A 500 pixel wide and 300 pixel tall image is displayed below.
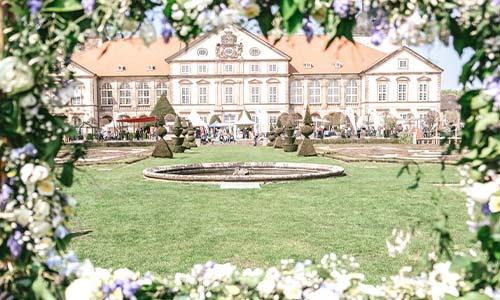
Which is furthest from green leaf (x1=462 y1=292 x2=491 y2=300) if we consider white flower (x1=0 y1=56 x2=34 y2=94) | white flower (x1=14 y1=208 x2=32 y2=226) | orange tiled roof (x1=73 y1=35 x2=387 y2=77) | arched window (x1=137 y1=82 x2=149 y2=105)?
arched window (x1=137 y1=82 x2=149 y2=105)

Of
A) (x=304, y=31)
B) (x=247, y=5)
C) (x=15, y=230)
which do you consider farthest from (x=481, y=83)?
(x=15, y=230)

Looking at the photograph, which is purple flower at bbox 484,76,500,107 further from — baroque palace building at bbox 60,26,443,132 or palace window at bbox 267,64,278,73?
palace window at bbox 267,64,278,73

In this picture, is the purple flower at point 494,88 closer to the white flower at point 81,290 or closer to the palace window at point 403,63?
the white flower at point 81,290

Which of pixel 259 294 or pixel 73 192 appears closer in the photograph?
pixel 259 294

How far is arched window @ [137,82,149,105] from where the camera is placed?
2084 inches

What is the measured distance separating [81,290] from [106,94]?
174 feet

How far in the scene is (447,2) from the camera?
173 cm

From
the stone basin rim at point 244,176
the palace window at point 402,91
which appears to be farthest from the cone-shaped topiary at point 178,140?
the palace window at point 402,91

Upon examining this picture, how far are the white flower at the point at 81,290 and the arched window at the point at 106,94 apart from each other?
5291 centimetres

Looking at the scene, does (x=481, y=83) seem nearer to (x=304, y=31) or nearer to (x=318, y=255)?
(x=304, y=31)

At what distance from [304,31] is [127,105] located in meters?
52.8

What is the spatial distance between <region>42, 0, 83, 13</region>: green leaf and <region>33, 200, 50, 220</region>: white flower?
0.58 m

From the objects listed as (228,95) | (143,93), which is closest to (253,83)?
(228,95)

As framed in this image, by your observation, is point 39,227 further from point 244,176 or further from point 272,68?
point 272,68
